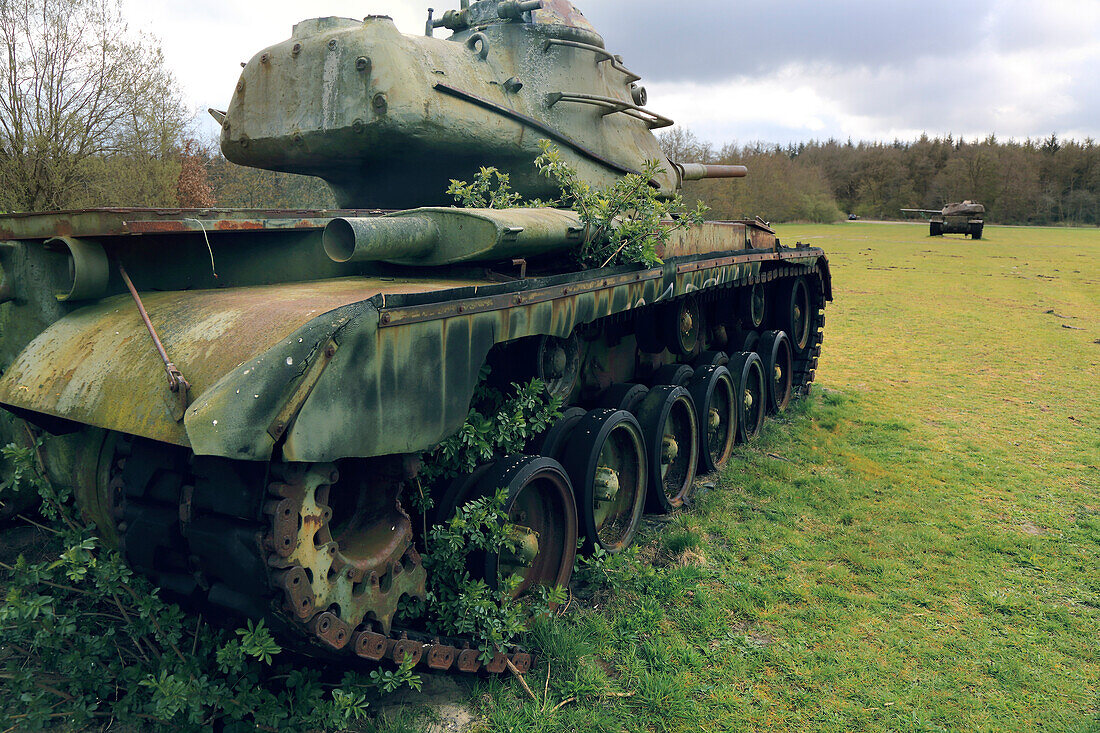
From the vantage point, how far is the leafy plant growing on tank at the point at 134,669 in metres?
2.84

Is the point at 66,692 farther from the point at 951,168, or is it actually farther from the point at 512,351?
the point at 951,168

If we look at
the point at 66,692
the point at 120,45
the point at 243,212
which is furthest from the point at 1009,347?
the point at 120,45

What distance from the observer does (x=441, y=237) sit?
346 cm

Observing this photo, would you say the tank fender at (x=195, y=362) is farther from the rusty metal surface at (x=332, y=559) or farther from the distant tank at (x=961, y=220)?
the distant tank at (x=961, y=220)

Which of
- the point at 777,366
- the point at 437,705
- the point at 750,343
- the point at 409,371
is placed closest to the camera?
the point at 409,371

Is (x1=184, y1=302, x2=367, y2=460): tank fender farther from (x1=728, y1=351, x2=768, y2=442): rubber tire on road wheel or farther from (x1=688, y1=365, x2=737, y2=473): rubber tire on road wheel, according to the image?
(x1=728, y1=351, x2=768, y2=442): rubber tire on road wheel

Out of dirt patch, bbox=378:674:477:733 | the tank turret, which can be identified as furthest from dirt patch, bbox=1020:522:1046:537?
dirt patch, bbox=378:674:477:733

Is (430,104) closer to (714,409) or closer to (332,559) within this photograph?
(332,559)

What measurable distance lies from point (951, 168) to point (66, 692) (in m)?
72.1

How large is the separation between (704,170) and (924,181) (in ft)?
232

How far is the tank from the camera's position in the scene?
2.57 meters

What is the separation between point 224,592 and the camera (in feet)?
8.95

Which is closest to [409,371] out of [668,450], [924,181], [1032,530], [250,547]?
[250,547]

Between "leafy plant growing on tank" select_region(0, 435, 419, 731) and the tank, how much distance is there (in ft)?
0.46
